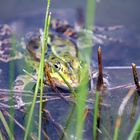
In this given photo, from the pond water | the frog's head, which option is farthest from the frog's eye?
the pond water

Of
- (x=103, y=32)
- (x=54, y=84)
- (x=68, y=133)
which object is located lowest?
(x=68, y=133)

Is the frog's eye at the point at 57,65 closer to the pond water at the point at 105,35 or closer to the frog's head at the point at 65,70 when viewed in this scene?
the frog's head at the point at 65,70

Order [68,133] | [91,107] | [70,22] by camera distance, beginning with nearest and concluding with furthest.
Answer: [68,133] < [91,107] < [70,22]

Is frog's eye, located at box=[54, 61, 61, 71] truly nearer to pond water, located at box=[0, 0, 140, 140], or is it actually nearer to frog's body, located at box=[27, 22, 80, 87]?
frog's body, located at box=[27, 22, 80, 87]

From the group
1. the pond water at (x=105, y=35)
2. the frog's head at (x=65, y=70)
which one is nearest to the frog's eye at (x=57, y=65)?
the frog's head at (x=65, y=70)

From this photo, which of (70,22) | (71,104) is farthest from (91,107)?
(70,22)

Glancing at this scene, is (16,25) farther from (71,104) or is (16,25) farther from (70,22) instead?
(71,104)

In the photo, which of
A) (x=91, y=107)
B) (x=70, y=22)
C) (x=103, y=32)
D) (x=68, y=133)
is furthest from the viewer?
(x=70, y=22)

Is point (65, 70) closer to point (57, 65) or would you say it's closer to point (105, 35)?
point (57, 65)

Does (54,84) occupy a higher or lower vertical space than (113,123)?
higher
